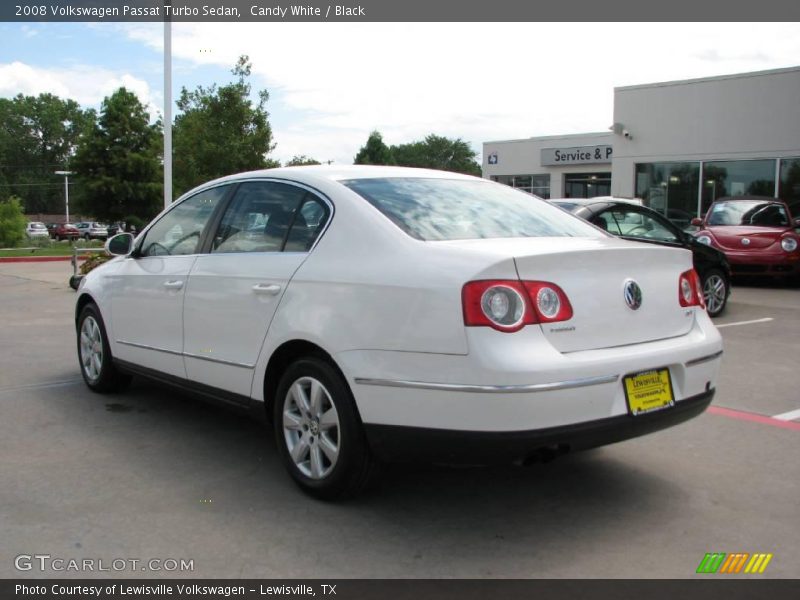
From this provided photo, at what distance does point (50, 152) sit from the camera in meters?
111

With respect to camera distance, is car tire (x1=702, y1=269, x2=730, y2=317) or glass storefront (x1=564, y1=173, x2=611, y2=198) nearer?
car tire (x1=702, y1=269, x2=730, y2=317)

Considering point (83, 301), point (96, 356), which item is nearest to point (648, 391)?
point (96, 356)

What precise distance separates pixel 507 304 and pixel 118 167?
142ft

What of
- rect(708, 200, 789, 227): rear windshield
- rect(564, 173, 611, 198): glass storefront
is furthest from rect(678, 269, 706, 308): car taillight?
rect(564, 173, 611, 198): glass storefront

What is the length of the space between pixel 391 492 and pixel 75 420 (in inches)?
102

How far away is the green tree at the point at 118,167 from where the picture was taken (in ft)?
141

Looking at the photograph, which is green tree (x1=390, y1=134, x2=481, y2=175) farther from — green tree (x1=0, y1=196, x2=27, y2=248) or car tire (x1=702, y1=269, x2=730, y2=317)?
car tire (x1=702, y1=269, x2=730, y2=317)

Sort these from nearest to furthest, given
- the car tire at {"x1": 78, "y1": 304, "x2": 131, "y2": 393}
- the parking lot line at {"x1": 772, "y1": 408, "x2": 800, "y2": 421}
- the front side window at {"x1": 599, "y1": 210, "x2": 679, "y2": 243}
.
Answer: the parking lot line at {"x1": 772, "y1": 408, "x2": 800, "y2": 421}, the car tire at {"x1": 78, "y1": 304, "x2": 131, "y2": 393}, the front side window at {"x1": 599, "y1": 210, "x2": 679, "y2": 243}

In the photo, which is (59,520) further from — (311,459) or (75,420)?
(75,420)

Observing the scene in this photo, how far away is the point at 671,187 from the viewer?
72.6ft

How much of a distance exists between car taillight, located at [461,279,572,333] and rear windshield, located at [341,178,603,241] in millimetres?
539

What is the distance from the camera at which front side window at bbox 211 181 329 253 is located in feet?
13.7

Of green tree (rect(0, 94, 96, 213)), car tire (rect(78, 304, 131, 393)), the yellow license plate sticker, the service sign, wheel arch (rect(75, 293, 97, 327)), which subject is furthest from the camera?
green tree (rect(0, 94, 96, 213))

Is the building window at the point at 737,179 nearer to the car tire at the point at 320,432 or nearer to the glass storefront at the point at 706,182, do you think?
the glass storefront at the point at 706,182
